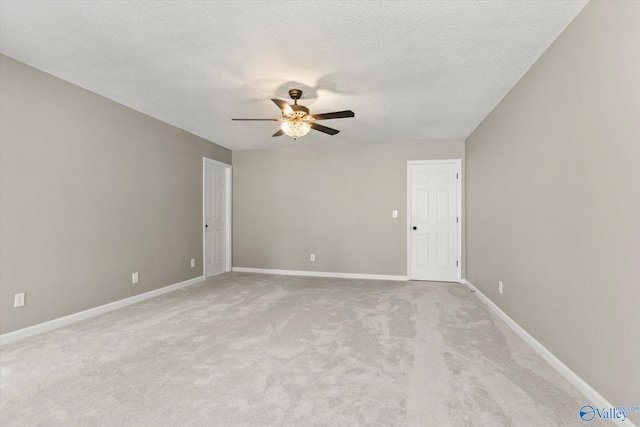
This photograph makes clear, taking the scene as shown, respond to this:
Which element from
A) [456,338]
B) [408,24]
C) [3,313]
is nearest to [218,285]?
[3,313]

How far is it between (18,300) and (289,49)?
3.22m

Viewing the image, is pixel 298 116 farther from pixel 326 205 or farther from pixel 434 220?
pixel 434 220

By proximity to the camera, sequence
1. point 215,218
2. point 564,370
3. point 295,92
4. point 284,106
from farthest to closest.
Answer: point 215,218
point 295,92
point 284,106
point 564,370

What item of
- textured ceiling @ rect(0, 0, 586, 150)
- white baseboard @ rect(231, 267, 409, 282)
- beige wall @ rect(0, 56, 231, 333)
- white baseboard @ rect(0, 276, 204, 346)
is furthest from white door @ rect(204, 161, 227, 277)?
textured ceiling @ rect(0, 0, 586, 150)

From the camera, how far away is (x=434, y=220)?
211 inches

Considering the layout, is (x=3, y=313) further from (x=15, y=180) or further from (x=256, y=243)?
(x=256, y=243)

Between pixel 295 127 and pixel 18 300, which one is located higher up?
pixel 295 127

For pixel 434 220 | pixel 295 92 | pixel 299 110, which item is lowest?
pixel 434 220

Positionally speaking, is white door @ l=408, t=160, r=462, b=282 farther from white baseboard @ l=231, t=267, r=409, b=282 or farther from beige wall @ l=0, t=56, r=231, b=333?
beige wall @ l=0, t=56, r=231, b=333

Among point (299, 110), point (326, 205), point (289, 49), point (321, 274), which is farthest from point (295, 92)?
point (321, 274)

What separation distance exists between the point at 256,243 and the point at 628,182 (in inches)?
213

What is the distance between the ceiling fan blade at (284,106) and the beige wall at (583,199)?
214cm

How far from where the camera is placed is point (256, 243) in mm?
6109

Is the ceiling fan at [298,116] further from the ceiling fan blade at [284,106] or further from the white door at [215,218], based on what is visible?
the white door at [215,218]
